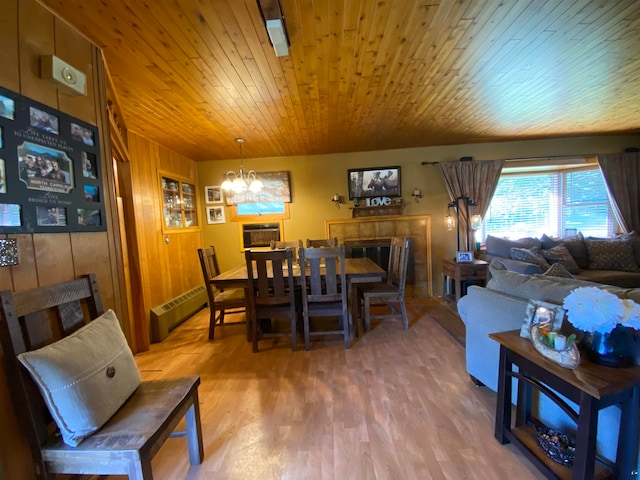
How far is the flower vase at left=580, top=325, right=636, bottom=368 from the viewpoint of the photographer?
1.05 metres

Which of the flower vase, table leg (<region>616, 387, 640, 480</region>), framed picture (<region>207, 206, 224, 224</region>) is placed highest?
framed picture (<region>207, 206, 224, 224</region>)

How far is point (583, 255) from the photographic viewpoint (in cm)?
379

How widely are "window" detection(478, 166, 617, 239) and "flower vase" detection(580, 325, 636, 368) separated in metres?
3.91

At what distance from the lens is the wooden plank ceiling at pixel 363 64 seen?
1.50 metres

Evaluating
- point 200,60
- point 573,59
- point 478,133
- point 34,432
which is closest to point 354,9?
point 200,60

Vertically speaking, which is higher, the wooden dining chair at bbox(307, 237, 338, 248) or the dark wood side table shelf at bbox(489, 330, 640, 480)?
the wooden dining chair at bbox(307, 237, 338, 248)

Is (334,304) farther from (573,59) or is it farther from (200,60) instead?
(573,59)

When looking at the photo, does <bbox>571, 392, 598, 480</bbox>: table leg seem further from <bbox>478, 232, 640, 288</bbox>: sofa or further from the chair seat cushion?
the chair seat cushion

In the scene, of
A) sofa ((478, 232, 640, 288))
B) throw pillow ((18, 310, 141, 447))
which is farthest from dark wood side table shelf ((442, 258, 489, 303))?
throw pillow ((18, 310, 141, 447))

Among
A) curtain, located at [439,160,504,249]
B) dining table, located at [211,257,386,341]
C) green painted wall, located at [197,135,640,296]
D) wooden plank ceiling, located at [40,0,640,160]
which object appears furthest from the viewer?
green painted wall, located at [197,135,640,296]

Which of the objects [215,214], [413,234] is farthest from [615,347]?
[215,214]

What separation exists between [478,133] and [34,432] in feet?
16.1

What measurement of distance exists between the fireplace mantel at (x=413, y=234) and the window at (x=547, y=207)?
1082 mm

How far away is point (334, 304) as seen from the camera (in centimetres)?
270
